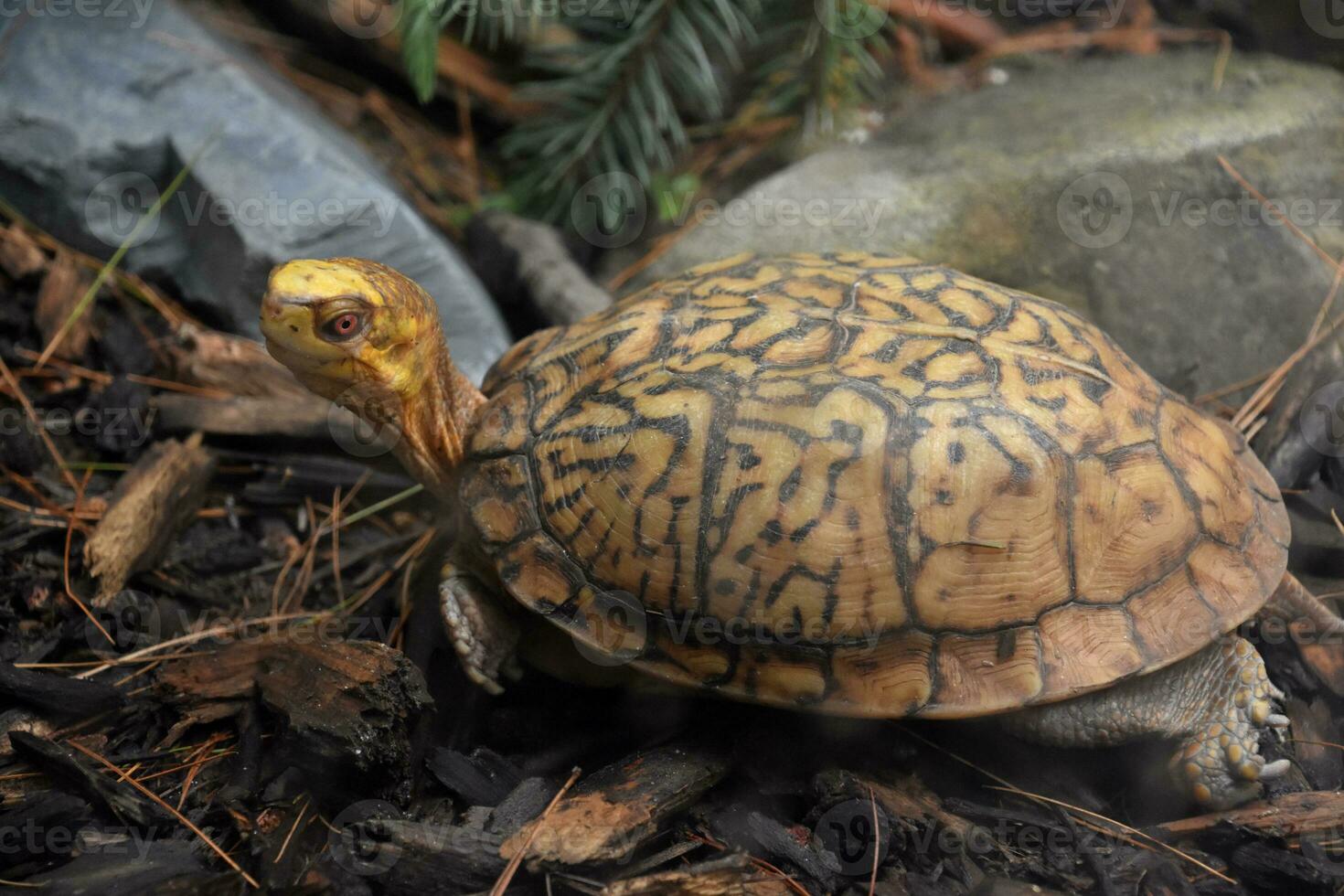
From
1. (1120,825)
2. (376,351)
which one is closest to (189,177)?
(376,351)

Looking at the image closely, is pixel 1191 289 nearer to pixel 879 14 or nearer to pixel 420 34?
pixel 879 14

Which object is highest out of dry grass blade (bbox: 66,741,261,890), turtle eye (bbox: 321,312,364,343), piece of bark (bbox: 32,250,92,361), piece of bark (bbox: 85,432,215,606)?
turtle eye (bbox: 321,312,364,343)

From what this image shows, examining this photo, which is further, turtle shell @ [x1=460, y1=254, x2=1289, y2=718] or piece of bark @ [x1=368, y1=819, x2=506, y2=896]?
turtle shell @ [x1=460, y1=254, x2=1289, y2=718]

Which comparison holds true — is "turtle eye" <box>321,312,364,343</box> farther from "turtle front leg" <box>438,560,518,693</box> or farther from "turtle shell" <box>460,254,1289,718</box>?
"turtle front leg" <box>438,560,518,693</box>

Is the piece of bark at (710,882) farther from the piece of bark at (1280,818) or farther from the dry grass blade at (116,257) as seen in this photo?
the dry grass blade at (116,257)

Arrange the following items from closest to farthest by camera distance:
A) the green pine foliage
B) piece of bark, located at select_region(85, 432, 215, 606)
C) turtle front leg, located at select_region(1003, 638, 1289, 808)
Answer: turtle front leg, located at select_region(1003, 638, 1289, 808), piece of bark, located at select_region(85, 432, 215, 606), the green pine foliage

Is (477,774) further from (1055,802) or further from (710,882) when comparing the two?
(1055,802)

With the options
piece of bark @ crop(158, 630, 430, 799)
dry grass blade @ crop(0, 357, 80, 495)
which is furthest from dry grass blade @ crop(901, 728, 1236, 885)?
dry grass blade @ crop(0, 357, 80, 495)
